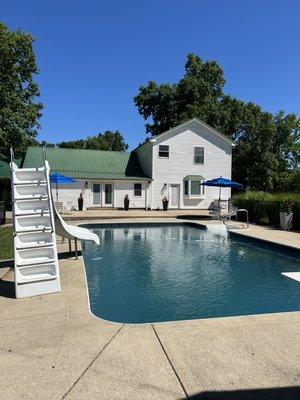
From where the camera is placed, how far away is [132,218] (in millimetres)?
21797

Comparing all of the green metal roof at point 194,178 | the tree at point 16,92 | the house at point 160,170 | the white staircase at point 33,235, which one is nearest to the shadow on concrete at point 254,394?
the white staircase at point 33,235

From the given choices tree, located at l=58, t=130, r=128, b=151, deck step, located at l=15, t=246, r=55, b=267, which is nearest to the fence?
deck step, located at l=15, t=246, r=55, b=267

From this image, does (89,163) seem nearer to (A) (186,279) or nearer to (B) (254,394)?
(A) (186,279)

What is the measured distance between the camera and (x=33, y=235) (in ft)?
22.1

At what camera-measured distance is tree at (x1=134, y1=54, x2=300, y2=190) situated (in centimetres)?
3969

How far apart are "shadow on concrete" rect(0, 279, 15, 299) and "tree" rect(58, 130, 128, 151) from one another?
235 ft

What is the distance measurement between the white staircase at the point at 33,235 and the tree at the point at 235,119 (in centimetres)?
3392

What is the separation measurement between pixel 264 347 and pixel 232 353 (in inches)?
16.2

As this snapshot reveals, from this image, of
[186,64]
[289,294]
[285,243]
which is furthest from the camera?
[186,64]

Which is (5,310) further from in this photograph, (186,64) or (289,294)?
(186,64)

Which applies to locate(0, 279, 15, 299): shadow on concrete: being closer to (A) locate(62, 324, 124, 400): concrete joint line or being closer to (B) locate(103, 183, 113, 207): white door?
(A) locate(62, 324, 124, 400): concrete joint line

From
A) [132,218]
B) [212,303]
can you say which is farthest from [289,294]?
[132,218]

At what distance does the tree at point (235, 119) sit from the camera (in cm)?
3969

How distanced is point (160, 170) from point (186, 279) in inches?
831
